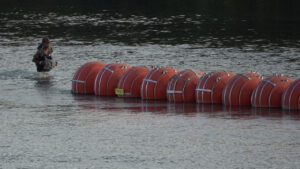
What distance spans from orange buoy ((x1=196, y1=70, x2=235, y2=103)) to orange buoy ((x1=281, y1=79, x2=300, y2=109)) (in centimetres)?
206

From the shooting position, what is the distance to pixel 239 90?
21031 millimetres

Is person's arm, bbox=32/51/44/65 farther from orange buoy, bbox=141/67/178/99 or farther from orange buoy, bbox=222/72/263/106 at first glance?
orange buoy, bbox=222/72/263/106

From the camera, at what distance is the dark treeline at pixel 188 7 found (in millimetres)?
52719

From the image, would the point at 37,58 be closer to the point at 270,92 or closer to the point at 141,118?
the point at 141,118

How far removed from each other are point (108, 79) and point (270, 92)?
212 inches

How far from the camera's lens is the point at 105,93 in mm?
23812

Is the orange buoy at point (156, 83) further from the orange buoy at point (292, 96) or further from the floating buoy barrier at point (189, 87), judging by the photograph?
the orange buoy at point (292, 96)

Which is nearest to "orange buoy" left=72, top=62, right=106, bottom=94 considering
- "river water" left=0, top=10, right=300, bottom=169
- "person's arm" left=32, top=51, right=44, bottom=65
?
"river water" left=0, top=10, right=300, bottom=169

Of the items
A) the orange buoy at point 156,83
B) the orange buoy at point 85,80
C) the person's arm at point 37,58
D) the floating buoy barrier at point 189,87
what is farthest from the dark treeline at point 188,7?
the orange buoy at point 156,83

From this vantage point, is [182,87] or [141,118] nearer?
[141,118]

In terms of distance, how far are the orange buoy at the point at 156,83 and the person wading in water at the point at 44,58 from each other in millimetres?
6284

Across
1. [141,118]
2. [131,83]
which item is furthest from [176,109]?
[131,83]

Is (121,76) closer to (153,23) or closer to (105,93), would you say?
(105,93)

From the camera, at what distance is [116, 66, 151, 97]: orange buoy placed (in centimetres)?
2305
